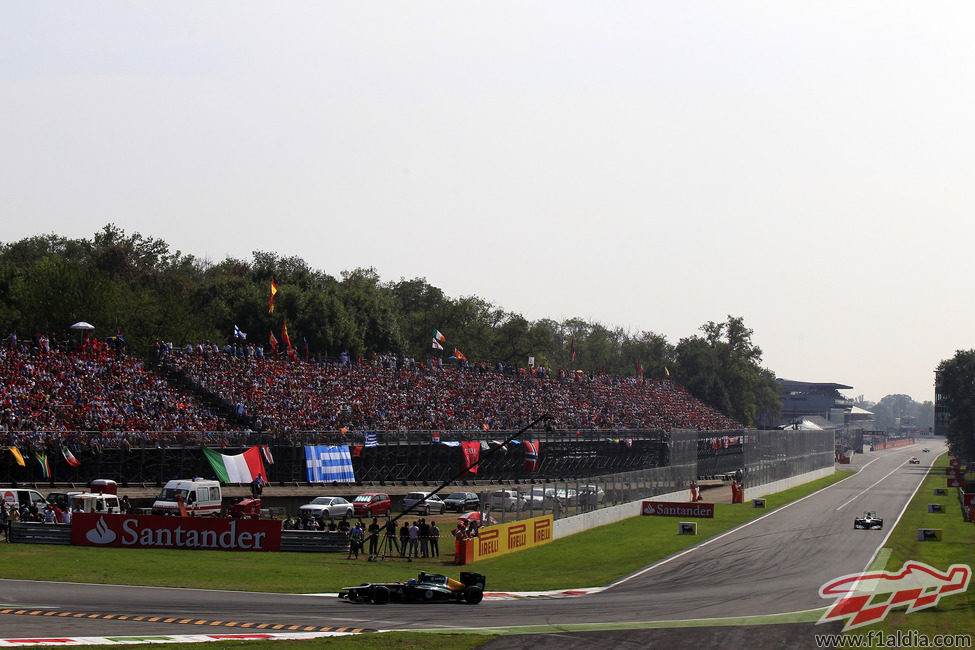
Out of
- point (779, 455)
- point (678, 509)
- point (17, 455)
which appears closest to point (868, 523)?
point (678, 509)

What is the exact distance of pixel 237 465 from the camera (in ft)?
186

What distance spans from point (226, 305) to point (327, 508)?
57445mm

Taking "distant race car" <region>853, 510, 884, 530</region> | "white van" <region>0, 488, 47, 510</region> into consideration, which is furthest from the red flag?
"white van" <region>0, 488, 47, 510</region>

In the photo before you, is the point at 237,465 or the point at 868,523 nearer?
the point at 237,465

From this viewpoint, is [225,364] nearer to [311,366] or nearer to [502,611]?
[311,366]

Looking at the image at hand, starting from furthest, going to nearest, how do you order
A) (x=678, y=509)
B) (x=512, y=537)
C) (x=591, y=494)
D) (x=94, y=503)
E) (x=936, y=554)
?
(x=678, y=509), (x=591, y=494), (x=936, y=554), (x=512, y=537), (x=94, y=503)

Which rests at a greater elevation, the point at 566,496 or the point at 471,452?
the point at 471,452

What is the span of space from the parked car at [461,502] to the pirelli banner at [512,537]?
12050mm

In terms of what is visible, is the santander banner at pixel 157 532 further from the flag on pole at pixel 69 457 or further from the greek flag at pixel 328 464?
the greek flag at pixel 328 464

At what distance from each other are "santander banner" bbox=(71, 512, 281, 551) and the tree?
149 metres

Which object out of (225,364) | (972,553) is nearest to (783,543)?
(972,553)

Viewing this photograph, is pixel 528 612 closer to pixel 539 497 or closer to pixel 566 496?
pixel 539 497

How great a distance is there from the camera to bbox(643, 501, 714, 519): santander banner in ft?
215

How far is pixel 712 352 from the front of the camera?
191750 mm
